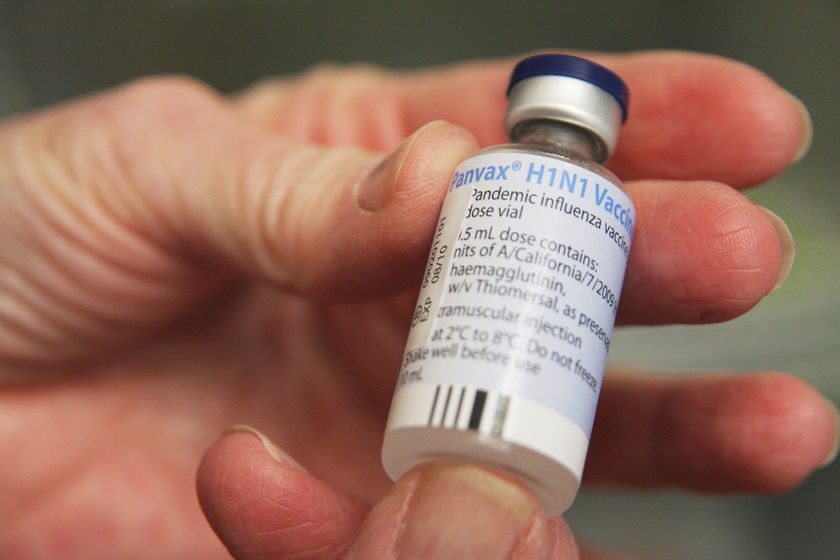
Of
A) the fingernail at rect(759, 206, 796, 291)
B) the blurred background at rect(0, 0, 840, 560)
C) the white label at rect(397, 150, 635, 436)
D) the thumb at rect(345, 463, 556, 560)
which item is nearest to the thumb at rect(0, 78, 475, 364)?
the white label at rect(397, 150, 635, 436)

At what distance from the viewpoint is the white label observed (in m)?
0.56

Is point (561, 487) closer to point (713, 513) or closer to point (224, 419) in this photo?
point (224, 419)

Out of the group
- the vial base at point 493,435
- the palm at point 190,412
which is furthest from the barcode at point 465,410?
the palm at point 190,412

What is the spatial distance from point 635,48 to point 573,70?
965 mm

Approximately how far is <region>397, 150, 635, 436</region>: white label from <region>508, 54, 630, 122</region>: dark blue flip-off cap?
10 cm

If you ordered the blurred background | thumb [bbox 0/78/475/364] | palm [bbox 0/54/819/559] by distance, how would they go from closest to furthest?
thumb [bbox 0/78/475/364]
palm [bbox 0/54/819/559]
the blurred background

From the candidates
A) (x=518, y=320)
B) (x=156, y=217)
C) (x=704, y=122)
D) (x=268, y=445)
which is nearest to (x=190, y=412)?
(x=156, y=217)

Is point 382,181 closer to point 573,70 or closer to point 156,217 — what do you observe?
point 573,70

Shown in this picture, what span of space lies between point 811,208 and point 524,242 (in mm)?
1047

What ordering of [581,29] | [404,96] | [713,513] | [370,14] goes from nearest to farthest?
[404,96] < [713,513] < [581,29] < [370,14]

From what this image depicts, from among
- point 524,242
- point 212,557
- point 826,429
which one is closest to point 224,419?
point 212,557

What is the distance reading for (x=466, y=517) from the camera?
56 centimetres

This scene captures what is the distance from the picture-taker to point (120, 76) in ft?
5.59

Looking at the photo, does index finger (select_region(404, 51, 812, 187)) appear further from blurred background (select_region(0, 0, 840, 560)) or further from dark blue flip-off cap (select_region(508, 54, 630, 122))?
blurred background (select_region(0, 0, 840, 560))
